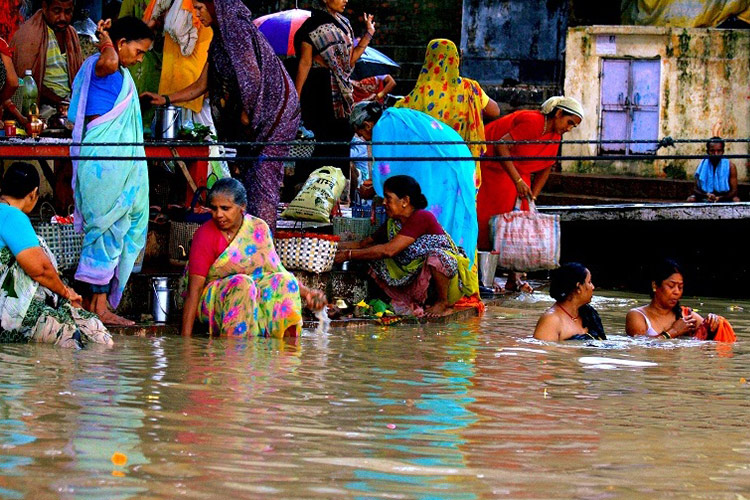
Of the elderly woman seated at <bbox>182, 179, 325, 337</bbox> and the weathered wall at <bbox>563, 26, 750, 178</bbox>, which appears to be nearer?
the elderly woman seated at <bbox>182, 179, 325, 337</bbox>

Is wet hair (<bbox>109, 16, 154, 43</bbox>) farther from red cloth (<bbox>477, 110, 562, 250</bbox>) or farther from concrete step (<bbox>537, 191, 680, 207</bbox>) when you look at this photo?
concrete step (<bbox>537, 191, 680, 207</bbox>)

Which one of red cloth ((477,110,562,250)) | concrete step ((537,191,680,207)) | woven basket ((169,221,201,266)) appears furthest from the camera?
concrete step ((537,191,680,207))

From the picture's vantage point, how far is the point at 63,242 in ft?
27.8

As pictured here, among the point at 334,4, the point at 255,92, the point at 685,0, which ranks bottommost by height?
the point at 255,92

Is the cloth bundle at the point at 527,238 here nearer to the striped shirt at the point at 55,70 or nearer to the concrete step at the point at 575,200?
the striped shirt at the point at 55,70

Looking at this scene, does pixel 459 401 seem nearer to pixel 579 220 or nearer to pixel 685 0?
pixel 579 220

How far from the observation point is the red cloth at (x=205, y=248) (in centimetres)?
823

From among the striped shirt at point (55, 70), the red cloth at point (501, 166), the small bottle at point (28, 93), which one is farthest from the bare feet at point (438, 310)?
the striped shirt at point (55, 70)

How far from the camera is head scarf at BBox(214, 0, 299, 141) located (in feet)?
29.8

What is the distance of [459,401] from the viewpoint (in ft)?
20.7

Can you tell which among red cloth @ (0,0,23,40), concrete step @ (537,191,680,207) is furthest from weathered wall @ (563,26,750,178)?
red cloth @ (0,0,23,40)

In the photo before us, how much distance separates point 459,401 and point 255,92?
360cm

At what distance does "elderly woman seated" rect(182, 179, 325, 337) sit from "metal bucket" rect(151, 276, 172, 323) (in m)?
0.58

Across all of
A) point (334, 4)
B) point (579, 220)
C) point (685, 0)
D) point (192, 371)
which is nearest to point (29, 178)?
point (192, 371)
